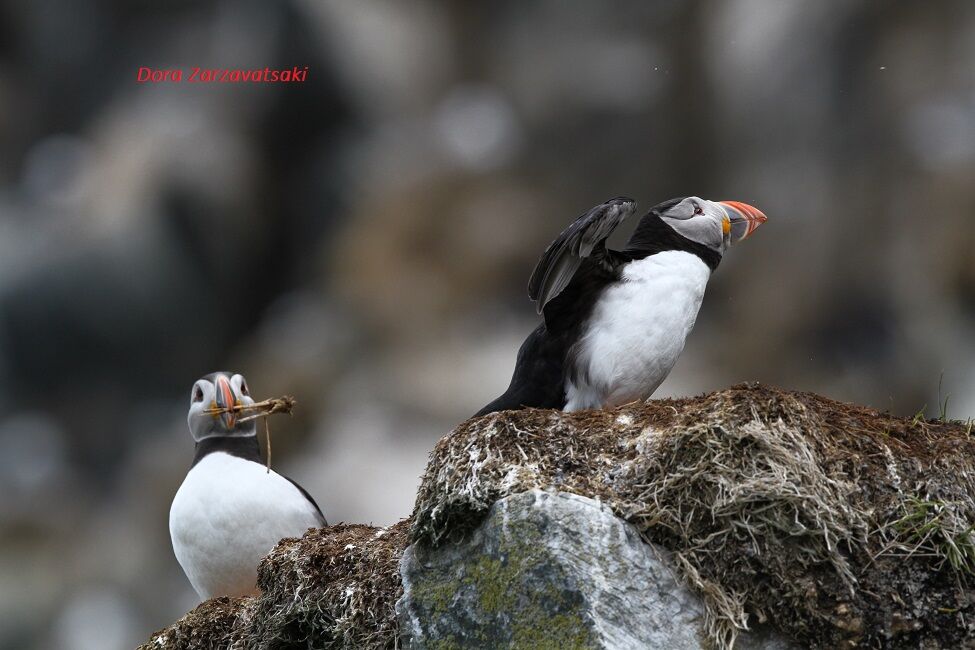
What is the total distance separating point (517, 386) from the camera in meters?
3.85

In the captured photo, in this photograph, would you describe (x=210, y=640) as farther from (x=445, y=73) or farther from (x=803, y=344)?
(x=445, y=73)

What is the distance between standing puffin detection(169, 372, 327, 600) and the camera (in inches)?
162

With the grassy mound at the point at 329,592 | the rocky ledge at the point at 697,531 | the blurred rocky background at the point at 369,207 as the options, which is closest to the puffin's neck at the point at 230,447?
the grassy mound at the point at 329,592

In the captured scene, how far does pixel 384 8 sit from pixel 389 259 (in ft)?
6.19

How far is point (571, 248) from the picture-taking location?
3.52 meters

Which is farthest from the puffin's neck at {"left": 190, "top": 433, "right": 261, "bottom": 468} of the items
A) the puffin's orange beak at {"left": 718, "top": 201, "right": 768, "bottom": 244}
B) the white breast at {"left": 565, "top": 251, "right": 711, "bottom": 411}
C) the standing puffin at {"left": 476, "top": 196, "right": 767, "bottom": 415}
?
the puffin's orange beak at {"left": 718, "top": 201, "right": 768, "bottom": 244}

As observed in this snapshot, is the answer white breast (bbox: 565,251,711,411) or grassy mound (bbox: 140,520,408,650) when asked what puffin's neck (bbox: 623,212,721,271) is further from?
grassy mound (bbox: 140,520,408,650)

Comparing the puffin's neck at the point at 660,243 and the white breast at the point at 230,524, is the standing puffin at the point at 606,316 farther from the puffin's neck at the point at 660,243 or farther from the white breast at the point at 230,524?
the white breast at the point at 230,524

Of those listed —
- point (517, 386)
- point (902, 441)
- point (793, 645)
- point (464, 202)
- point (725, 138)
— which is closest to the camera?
point (793, 645)

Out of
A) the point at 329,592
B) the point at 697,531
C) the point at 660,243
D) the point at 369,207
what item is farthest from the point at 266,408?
the point at 369,207

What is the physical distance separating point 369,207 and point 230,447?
407 centimetres

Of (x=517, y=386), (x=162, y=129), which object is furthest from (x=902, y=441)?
(x=162, y=129)

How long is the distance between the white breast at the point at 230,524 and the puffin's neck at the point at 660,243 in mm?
1539

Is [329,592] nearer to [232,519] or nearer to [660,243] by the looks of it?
[232,519]
